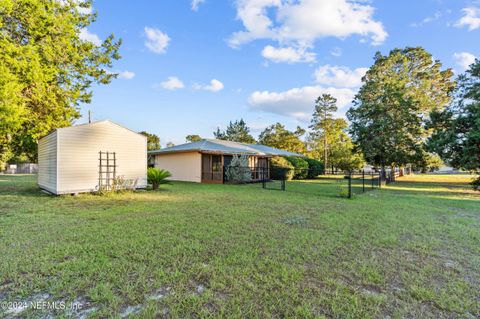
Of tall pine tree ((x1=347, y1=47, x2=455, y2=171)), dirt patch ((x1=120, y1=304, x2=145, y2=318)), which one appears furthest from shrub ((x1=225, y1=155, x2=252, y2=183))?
dirt patch ((x1=120, y1=304, x2=145, y2=318))

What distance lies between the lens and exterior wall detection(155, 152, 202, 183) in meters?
16.4

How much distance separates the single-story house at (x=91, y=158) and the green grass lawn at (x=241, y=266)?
3.71 metres

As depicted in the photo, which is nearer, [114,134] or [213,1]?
[114,134]

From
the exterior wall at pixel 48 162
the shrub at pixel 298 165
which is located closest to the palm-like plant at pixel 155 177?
the exterior wall at pixel 48 162

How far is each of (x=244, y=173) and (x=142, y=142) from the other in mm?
6840

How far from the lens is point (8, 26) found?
9.14m

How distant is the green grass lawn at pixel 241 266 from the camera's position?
2.17 m

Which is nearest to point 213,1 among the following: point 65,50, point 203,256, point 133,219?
point 65,50

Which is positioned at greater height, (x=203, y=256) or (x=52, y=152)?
(x=52, y=152)

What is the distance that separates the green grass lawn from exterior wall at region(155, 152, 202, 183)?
10.7 m

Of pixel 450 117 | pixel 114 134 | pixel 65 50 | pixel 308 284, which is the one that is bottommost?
pixel 308 284

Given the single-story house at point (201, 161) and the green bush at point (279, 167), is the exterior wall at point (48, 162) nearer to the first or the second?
the single-story house at point (201, 161)

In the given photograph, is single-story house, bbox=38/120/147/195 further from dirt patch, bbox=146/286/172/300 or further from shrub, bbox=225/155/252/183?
dirt patch, bbox=146/286/172/300

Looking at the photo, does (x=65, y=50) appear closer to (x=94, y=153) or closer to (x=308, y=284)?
(x=94, y=153)
